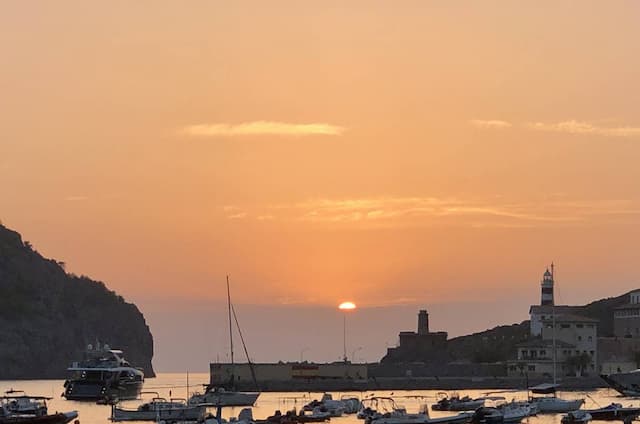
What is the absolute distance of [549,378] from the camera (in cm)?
15200

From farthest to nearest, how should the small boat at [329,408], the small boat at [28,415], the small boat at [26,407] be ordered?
the small boat at [329,408]
the small boat at [26,407]
the small boat at [28,415]

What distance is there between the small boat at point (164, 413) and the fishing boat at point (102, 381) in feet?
129

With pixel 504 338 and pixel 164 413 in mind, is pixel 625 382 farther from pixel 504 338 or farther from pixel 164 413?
pixel 164 413

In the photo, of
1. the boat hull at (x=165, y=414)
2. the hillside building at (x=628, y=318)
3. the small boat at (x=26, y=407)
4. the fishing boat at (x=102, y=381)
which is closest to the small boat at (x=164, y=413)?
the boat hull at (x=165, y=414)

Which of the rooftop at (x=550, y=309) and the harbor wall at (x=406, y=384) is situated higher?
the rooftop at (x=550, y=309)

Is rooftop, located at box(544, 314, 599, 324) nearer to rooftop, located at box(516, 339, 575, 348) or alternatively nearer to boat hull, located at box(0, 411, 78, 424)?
rooftop, located at box(516, 339, 575, 348)

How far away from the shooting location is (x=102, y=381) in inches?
5630

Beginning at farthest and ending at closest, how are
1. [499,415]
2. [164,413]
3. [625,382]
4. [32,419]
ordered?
[625,382] → [164,413] → [499,415] → [32,419]

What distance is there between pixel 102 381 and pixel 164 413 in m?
53.0

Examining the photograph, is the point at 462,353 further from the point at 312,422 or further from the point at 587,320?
the point at 312,422

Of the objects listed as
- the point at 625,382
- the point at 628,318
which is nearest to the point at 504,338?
the point at 628,318

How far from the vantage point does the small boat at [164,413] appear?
8828cm

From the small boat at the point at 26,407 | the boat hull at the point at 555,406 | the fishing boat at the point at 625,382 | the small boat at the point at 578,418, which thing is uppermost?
the fishing boat at the point at 625,382

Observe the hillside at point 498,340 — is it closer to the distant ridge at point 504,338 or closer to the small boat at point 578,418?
the distant ridge at point 504,338
